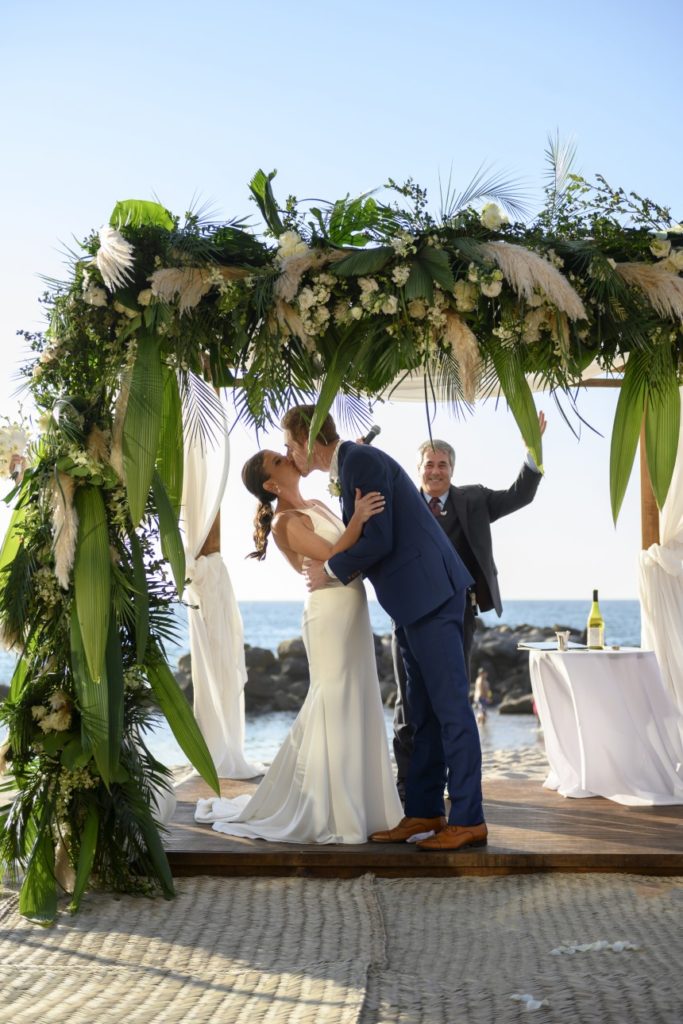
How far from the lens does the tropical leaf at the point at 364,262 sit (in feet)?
10.7

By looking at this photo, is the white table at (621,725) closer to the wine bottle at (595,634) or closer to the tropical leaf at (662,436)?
the wine bottle at (595,634)

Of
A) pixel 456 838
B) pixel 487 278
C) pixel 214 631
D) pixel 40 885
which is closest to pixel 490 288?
pixel 487 278

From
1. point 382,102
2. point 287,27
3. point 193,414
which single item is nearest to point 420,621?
point 193,414

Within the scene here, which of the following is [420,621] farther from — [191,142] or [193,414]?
[191,142]

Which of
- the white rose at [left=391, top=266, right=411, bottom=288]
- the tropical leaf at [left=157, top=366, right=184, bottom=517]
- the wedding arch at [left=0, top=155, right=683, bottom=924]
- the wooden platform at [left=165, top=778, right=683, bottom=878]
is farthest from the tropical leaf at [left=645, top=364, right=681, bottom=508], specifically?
the tropical leaf at [left=157, top=366, right=184, bottom=517]

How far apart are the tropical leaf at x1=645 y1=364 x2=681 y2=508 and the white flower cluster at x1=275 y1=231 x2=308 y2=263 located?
3.64ft

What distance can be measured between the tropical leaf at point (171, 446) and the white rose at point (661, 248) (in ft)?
4.92

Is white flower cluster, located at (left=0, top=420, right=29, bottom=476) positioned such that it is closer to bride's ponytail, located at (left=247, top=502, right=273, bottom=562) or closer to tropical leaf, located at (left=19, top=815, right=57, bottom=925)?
bride's ponytail, located at (left=247, top=502, right=273, bottom=562)

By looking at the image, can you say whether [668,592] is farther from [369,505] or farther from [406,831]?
[369,505]

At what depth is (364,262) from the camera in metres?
3.26

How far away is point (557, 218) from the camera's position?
3.38 meters

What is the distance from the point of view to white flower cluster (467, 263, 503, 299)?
125 inches

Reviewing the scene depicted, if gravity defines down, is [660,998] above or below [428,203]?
below

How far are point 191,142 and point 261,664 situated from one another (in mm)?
16630
